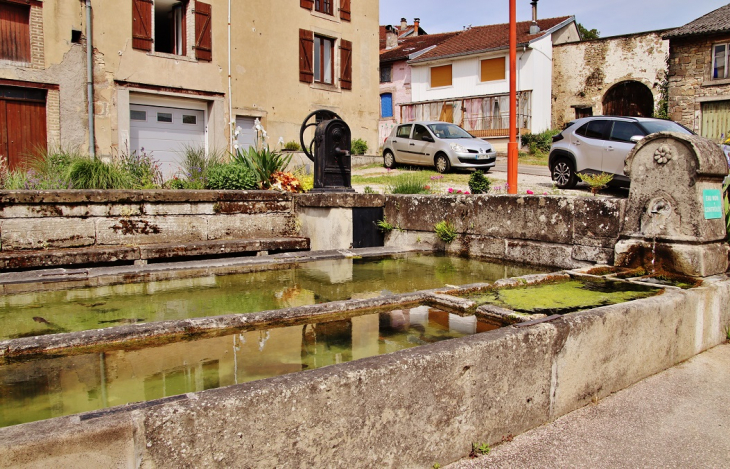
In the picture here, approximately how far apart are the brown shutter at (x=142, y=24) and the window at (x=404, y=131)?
7403 mm

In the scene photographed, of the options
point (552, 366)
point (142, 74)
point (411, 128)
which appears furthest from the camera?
point (411, 128)

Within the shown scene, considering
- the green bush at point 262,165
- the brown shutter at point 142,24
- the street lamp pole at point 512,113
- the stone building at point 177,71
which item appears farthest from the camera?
the brown shutter at point 142,24

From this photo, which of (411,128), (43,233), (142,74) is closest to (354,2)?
(411,128)

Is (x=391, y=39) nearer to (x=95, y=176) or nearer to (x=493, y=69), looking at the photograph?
(x=493, y=69)

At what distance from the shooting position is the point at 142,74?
48.4ft

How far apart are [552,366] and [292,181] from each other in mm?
5830

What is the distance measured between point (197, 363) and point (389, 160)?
14.9 meters

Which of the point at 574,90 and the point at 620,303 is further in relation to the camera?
the point at 574,90

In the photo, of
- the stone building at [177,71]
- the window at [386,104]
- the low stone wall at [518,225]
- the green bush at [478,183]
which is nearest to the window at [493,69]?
the window at [386,104]

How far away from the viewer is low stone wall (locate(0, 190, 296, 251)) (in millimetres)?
5789

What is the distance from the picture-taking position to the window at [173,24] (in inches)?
577

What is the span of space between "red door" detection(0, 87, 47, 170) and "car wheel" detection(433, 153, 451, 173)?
990 cm

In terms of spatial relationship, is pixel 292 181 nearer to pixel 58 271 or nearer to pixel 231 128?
pixel 58 271

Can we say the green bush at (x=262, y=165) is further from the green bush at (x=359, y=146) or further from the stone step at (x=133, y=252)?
the green bush at (x=359, y=146)
